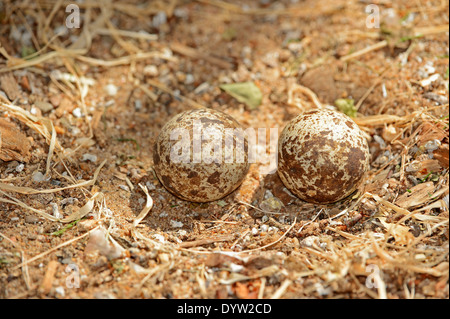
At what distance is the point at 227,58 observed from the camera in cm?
462

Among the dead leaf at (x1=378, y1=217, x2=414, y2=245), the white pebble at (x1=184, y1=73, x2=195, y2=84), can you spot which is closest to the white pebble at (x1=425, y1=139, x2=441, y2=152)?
the dead leaf at (x1=378, y1=217, x2=414, y2=245)

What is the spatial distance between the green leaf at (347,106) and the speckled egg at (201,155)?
126cm

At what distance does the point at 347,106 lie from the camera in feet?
13.2

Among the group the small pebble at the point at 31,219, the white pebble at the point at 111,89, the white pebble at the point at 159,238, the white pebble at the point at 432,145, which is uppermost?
the white pebble at the point at 111,89

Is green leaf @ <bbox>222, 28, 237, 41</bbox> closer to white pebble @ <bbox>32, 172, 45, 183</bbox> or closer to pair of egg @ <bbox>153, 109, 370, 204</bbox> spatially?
pair of egg @ <bbox>153, 109, 370, 204</bbox>

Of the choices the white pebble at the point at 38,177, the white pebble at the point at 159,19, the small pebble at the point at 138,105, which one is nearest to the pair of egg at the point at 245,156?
the white pebble at the point at 38,177

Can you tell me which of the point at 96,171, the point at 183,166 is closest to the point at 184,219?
the point at 183,166

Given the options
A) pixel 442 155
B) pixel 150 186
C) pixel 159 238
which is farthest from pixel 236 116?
pixel 442 155

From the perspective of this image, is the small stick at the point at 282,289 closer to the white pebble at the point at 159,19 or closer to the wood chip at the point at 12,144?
the wood chip at the point at 12,144

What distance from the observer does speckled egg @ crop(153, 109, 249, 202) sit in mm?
3064

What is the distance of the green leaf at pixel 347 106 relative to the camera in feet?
13.1

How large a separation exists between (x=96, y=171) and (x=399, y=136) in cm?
260
